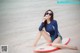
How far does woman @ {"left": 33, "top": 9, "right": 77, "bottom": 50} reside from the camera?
10.3 feet

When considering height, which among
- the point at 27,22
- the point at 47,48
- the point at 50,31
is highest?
the point at 27,22

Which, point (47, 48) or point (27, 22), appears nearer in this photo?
point (47, 48)

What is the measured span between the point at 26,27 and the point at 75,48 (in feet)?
3.03

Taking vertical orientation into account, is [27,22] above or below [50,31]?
above

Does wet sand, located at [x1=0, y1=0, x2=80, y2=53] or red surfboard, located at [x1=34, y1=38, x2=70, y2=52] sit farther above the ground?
wet sand, located at [x1=0, y1=0, x2=80, y2=53]

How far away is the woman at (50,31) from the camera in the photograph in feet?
10.3

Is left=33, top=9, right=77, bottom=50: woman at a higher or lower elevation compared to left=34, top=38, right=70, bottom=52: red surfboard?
higher

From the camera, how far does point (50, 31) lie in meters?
3.16

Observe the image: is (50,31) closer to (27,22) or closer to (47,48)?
(47,48)

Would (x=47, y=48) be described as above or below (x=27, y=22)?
below

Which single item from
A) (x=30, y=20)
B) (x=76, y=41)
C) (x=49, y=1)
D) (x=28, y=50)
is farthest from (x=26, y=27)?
(x=76, y=41)

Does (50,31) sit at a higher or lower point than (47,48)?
higher

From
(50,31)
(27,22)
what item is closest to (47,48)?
(50,31)

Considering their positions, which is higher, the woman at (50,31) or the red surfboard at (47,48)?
the woman at (50,31)
